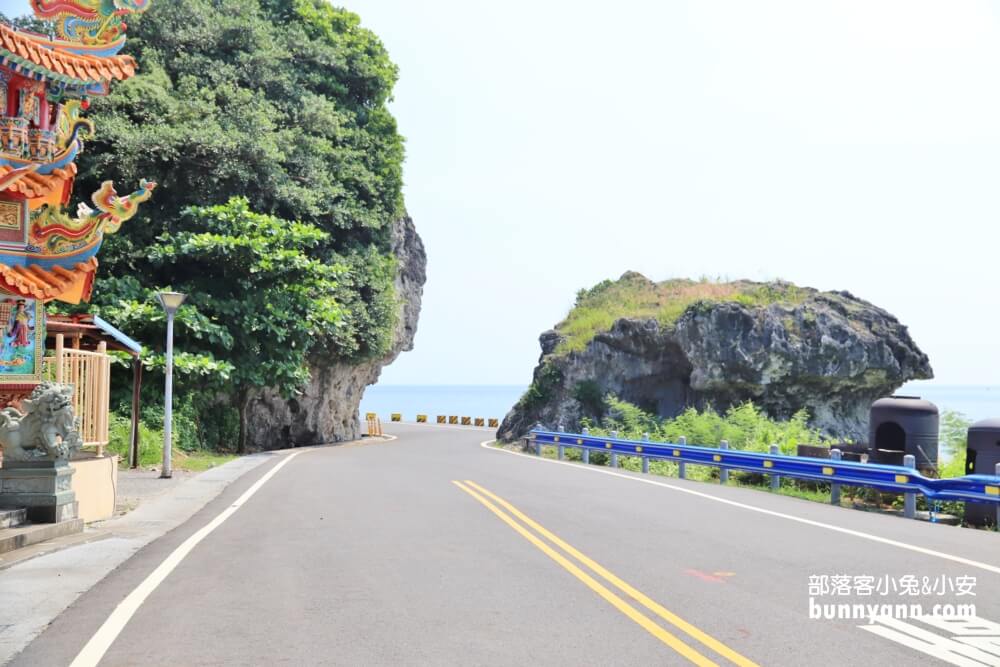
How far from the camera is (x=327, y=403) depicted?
133 feet

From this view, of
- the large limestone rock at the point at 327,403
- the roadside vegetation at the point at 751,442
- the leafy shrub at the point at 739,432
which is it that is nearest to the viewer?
the roadside vegetation at the point at 751,442

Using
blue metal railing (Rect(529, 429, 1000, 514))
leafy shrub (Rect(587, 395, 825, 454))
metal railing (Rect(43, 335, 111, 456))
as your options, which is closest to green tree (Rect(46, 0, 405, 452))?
metal railing (Rect(43, 335, 111, 456))

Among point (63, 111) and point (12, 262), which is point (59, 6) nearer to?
point (63, 111)

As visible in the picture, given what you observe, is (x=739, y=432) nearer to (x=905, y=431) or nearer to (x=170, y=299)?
(x=905, y=431)

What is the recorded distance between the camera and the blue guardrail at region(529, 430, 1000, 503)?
12.6 m

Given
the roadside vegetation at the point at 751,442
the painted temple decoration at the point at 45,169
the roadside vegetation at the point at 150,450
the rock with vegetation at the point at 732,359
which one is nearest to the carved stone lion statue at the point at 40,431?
the painted temple decoration at the point at 45,169

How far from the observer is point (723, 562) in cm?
899

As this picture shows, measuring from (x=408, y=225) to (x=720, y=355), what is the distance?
2597 cm

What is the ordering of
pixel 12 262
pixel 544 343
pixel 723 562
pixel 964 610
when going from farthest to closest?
pixel 544 343 < pixel 12 262 < pixel 723 562 < pixel 964 610

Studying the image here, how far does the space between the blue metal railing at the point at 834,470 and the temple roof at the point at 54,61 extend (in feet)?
46.0

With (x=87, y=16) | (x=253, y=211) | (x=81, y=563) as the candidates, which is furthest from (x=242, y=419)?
(x=81, y=563)

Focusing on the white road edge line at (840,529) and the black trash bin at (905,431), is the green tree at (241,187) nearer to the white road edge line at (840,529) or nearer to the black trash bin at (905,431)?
the white road edge line at (840,529)

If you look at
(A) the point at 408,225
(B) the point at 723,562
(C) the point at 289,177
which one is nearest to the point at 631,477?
(B) the point at 723,562

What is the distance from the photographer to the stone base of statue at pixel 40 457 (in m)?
11.1
